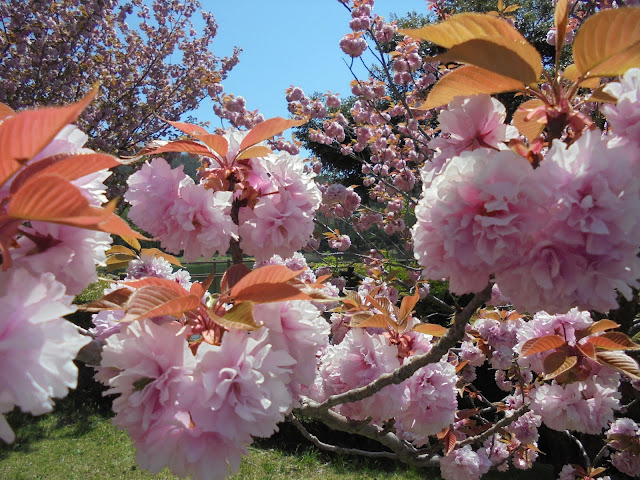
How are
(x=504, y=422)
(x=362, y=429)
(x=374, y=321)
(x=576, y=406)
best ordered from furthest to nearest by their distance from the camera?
(x=504, y=422) < (x=576, y=406) < (x=362, y=429) < (x=374, y=321)

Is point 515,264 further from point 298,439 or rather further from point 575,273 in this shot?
point 298,439

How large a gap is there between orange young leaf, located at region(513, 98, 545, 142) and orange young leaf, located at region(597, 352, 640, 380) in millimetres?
609

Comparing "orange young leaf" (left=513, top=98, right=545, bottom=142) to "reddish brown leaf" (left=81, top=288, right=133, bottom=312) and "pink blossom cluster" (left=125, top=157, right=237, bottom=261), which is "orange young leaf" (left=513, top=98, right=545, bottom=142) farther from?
"reddish brown leaf" (left=81, top=288, right=133, bottom=312)

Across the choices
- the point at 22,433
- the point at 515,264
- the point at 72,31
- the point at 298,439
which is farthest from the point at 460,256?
the point at 72,31

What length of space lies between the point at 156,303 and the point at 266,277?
171 mm

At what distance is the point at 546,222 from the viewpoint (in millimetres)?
567

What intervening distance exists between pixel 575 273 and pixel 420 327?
27.4 inches

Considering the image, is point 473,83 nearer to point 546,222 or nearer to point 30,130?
point 546,222

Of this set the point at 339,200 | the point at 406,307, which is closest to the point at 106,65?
the point at 339,200

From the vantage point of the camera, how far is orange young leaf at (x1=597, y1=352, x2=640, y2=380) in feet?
3.24

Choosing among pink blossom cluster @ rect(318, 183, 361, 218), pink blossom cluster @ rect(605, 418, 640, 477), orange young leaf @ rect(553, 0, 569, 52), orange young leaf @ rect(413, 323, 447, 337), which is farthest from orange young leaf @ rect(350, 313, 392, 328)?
pink blossom cluster @ rect(318, 183, 361, 218)

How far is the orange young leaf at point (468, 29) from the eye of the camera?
0.60 m

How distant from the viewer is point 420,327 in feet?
4.02

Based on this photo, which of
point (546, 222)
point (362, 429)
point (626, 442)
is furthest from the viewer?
point (626, 442)
